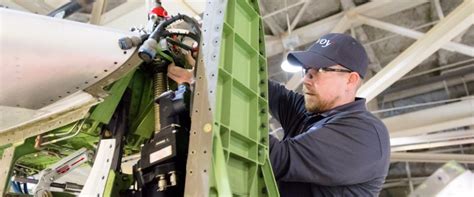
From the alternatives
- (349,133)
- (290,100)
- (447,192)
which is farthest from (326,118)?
(447,192)

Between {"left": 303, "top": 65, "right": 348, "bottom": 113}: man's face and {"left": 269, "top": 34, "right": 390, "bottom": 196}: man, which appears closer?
{"left": 269, "top": 34, "right": 390, "bottom": 196}: man

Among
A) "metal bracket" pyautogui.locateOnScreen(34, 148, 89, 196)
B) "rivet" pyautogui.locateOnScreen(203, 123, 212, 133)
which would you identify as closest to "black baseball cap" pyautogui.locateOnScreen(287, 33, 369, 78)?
"rivet" pyautogui.locateOnScreen(203, 123, 212, 133)

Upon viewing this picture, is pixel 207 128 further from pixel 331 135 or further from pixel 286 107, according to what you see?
pixel 286 107

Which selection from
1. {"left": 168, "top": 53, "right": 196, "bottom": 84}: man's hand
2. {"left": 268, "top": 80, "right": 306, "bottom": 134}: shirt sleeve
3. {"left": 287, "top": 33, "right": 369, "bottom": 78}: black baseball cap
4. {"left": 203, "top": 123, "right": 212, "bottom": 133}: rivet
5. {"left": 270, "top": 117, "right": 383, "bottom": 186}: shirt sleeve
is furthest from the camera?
{"left": 268, "top": 80, "right": 306, "bottom": 134}: shirt sleeve

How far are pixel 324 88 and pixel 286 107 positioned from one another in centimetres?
42

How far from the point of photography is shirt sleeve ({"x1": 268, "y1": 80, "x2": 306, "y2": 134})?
2.37 metres

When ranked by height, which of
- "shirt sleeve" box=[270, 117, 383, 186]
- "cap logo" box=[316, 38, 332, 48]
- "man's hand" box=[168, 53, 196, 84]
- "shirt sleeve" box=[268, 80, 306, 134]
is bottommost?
"shirt sleeve" box=[270, 117, 383, 186]

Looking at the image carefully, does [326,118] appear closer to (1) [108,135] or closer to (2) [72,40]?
(1) [108,135]

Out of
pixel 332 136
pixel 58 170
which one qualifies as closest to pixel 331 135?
pixel 332 136

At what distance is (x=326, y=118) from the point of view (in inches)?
77.0

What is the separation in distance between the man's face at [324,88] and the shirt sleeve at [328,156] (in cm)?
32

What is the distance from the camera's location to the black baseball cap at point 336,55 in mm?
2062

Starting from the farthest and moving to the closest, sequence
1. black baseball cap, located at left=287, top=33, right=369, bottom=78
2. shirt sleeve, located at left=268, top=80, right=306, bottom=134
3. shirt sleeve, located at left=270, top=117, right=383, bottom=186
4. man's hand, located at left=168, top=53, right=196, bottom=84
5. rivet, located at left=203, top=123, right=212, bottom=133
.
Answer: shirt sleeve, located at left=268, top=80, right=306, bottom=134 < black baseball cap, located at left=287, top=33, right=369, bottom=78 < man's hand, located at left=168, top=53, right=196, bottom=84 < shirt sleeve, located at left=270, top=117, right=383, bottom=186 < rivet, located at left=203, top=123, right=212, bottom=133

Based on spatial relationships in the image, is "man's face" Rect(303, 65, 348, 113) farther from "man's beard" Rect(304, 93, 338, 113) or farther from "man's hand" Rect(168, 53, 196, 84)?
"man's hand" Rect(168, 53, 196, 84)
